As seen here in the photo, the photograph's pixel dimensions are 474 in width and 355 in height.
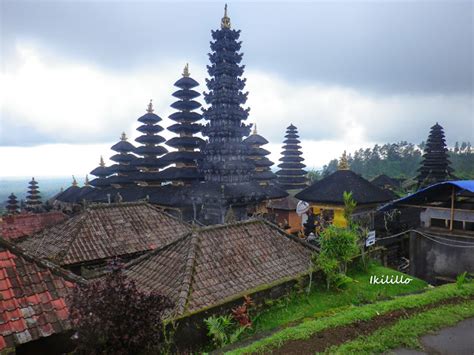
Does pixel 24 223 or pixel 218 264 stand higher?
Answer: pixel 218 264

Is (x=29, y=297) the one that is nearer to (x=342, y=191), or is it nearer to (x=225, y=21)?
(x=342, y=191)

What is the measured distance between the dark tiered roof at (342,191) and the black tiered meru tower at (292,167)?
15.7 meters

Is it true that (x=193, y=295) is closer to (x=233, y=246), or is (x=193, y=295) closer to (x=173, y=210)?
(x=233, y=246)

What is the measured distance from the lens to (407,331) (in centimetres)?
586

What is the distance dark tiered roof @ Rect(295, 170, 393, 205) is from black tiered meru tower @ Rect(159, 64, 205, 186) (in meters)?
10.4

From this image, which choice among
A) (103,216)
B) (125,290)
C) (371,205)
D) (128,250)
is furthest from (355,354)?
(371,205)

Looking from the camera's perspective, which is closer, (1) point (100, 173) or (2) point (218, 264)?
(2) point (218, 264)

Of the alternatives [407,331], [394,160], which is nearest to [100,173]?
[407,331]

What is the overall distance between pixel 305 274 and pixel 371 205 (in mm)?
14327

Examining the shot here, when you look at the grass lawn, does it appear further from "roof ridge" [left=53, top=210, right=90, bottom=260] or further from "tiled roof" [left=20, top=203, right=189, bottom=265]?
"roof ridge" [left=53, top=210, right=90, bottom=260]

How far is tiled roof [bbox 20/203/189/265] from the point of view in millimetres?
11165

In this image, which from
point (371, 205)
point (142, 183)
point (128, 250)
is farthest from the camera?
point (142, 183)

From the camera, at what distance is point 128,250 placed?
38.7 feet

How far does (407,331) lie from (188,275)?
5.03 m
